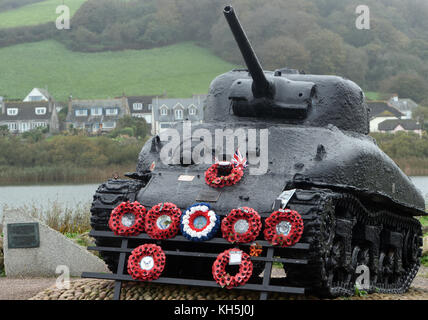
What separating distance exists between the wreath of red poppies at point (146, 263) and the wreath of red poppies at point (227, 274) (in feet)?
2.43

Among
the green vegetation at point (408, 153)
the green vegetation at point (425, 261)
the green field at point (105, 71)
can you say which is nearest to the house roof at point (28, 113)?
the green field at point (105, 71)

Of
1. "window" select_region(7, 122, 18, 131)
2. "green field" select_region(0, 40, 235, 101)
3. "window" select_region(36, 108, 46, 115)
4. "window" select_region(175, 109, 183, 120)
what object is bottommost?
"window" select_region(7, 122, 18, 131)

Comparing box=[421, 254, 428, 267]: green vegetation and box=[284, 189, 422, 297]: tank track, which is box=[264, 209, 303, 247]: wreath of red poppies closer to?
box=[284, 189, 422, 297]: tank track

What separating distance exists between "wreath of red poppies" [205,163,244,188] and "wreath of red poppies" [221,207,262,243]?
69cm

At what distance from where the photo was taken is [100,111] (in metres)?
60.8

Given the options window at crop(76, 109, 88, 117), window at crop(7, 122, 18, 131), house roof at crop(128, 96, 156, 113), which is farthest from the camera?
house roof at crop(128, 96, 156, 113)

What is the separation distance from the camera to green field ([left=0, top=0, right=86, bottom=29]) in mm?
75812

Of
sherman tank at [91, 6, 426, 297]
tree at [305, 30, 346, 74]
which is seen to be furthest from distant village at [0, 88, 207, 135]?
sherman tank at [91, 6, 426, 297]

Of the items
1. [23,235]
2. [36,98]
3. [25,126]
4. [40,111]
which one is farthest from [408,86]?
[23,235]

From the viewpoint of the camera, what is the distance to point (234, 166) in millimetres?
10953

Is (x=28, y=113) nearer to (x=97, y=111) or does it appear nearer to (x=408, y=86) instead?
(x=97, y=111)

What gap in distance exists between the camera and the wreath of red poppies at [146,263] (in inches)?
408

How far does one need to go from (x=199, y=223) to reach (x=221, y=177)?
30.1 inches

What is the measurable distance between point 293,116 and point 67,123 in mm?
47789
